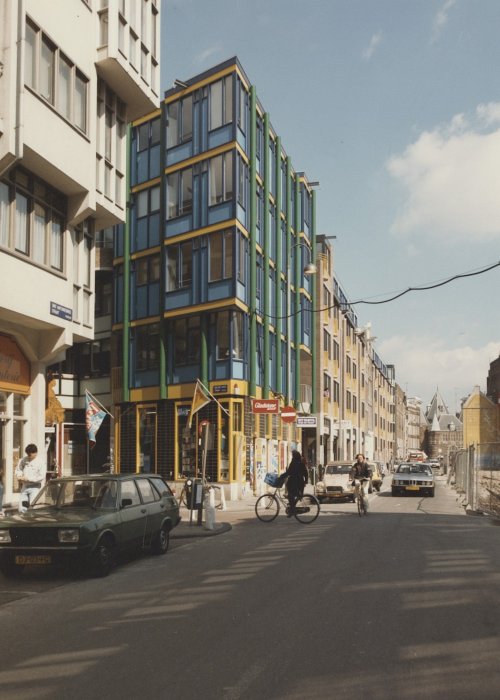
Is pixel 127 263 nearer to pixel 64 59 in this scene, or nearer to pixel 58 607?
pixel 64 59

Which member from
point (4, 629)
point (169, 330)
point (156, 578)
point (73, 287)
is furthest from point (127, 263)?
point (4, 629)

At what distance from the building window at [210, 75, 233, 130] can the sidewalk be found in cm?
1548

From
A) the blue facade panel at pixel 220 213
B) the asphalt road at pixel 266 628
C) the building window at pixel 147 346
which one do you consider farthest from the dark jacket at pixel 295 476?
the building window at pixel 147 346

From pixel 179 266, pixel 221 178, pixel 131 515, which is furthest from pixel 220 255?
pixel 131 515

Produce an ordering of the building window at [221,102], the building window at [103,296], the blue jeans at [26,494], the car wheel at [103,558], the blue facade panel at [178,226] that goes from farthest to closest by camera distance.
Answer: the building window at [103,296], the blue facade panel at [178,226], the building window at [221,102], the blue jeans at [26,494], the car wheel at [103,558]

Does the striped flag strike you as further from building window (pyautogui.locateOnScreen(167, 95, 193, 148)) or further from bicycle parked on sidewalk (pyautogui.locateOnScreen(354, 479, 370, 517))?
building window (pyautogui.locateOnScreen(167, 95, 193, 148))

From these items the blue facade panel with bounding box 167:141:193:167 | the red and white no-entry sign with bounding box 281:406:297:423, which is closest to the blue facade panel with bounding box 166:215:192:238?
the blue facade panel with bounding box 167:141:193:167

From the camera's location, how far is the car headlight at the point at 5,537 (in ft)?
35.0

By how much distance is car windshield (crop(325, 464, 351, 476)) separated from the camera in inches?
1148

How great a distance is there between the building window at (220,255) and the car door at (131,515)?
18639mm

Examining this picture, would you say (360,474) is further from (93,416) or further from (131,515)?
(131,515)

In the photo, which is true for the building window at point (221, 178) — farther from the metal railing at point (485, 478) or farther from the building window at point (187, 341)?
the metal railing at point (485, 478)

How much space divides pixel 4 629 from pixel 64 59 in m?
13.3

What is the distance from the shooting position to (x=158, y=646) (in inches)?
262
